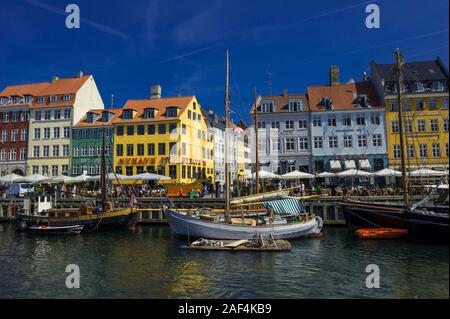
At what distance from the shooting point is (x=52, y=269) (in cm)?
1731

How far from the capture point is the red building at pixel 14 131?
5591cm

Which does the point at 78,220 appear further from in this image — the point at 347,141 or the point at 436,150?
the point at 436,150

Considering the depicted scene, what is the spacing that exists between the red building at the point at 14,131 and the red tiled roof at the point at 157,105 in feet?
55.8

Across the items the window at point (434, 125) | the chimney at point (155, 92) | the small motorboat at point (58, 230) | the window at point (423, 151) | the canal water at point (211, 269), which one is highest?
the chimney at point (155, 92)

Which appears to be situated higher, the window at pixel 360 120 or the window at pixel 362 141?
the window at pixel 360 120

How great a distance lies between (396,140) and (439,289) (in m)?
44.7

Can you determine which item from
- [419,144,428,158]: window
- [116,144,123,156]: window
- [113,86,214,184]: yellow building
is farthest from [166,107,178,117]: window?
[419,144,428,158]: window

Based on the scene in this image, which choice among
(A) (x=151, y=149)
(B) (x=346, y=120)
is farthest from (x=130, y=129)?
(B) (x=346, y=120)

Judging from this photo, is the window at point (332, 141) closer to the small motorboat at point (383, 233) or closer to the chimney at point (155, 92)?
the small motorboat at point (383, 233)

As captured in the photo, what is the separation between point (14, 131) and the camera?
57.1m

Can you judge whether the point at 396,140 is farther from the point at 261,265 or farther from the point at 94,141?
the point at 94,141

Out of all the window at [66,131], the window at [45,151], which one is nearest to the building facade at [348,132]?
the window at [66,131]

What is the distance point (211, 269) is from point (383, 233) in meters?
13.4

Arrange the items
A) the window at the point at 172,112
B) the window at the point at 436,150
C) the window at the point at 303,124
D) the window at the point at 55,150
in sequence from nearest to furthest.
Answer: the window at the point at 436,150, the window at the point at 303,124, the window at the point at 172,112, the window at the point at 55,150
